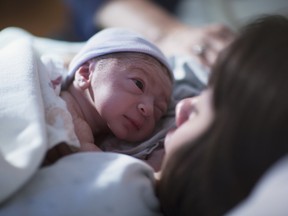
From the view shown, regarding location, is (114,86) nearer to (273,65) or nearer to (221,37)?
(273,65)

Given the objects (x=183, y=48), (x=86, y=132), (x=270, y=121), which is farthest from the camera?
(x=183, y=48)

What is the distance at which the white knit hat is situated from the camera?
71 centimetres

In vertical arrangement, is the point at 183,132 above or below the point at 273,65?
below

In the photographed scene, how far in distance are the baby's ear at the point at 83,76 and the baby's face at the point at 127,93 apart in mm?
15

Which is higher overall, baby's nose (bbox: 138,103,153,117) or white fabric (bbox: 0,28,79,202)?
white fabric (bbox: 0,28,79,202)

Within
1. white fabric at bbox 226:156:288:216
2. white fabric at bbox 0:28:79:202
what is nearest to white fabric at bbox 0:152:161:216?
white fabric at bbox 0:28:79:202

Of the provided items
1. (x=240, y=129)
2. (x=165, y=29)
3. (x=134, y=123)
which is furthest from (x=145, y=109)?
(x=165, y=29)

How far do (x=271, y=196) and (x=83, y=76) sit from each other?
386 millimetres

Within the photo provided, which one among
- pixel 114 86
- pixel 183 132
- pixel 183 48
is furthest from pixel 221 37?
pixel 183 132

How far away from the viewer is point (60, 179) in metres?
0.52

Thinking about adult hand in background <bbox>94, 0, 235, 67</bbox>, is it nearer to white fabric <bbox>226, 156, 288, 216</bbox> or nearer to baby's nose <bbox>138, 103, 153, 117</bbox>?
baby's nose <bbox>138, 103, 153, 117</bbox>

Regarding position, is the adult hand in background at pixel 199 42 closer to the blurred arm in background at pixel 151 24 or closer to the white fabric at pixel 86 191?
the blurred arm in background at pixel 151 24

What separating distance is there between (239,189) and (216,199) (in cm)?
3

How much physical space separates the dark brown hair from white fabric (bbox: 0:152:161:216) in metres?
0.05
